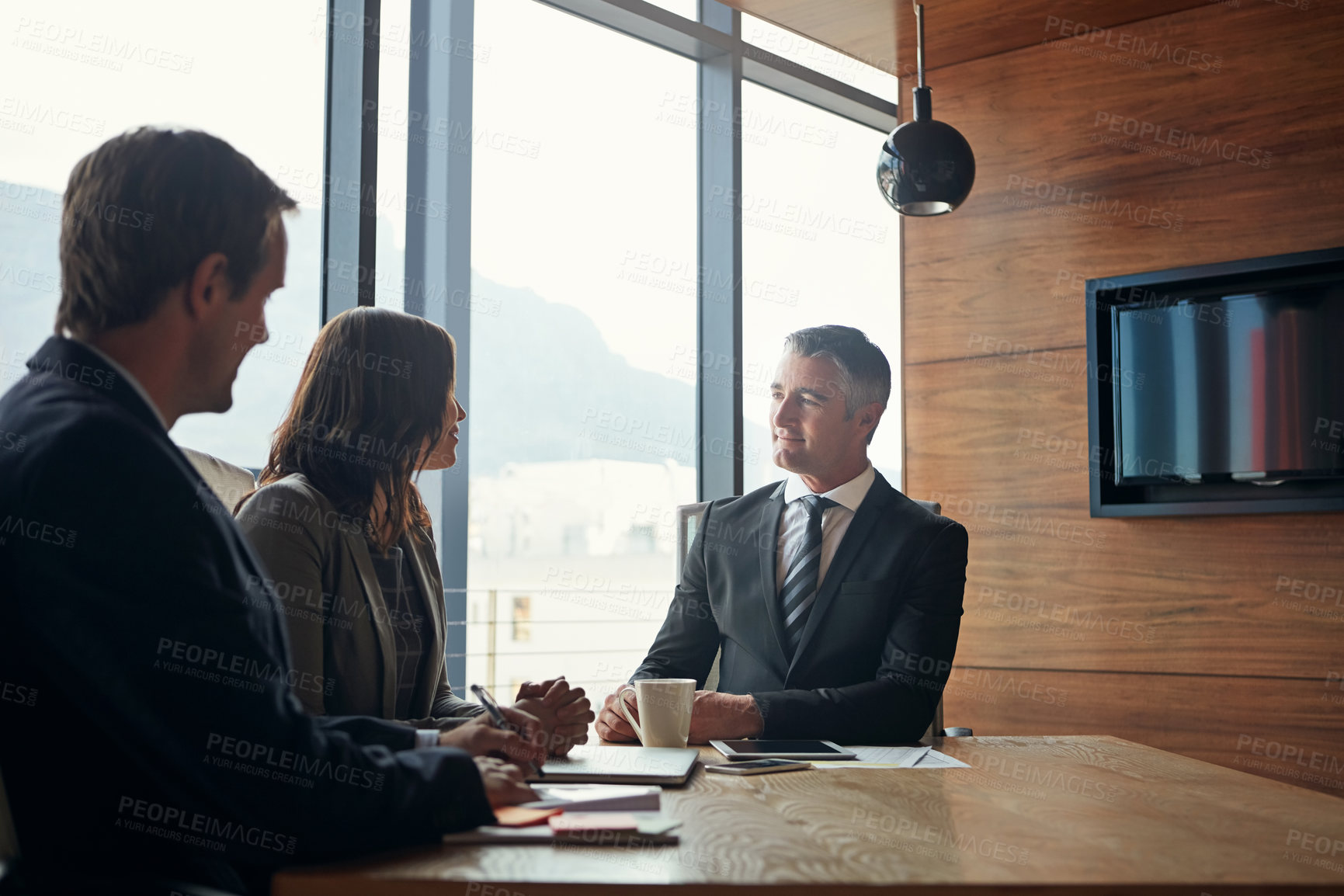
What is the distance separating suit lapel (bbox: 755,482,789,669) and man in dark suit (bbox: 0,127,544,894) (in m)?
1.16

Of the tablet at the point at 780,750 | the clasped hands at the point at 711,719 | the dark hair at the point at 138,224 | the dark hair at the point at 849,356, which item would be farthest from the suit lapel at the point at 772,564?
the dark hair at the point at 138,224

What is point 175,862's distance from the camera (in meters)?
0.84

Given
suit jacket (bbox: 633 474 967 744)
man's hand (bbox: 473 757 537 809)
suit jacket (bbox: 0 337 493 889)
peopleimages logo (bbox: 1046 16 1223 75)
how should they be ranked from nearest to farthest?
suit jacket (bbox: 0 337 493 889) → man's hand (bbox: 473 757 537 809) → suit jacket (bbox: 633 474 967 744) → peopleimages logo (bbox: 1046 16 1223 75)

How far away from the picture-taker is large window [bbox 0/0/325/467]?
7.27 feet

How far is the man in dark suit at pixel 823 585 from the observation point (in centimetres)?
179

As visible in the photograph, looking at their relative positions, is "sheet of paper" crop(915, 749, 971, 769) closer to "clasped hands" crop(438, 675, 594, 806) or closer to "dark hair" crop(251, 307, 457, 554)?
"clasped hands" crop(438, 675, 594, 806)

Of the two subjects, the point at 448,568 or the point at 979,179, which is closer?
the point at 448,568

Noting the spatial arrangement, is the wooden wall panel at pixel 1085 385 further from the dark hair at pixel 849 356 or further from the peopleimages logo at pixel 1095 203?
the dark hair at pixel 849 356

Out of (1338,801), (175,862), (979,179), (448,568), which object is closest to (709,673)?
(448,568)

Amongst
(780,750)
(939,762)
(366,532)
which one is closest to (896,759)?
(939,762)

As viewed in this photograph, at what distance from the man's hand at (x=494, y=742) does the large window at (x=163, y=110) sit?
1.03 m

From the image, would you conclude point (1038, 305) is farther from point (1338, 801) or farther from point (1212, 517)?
point (1338, 801)

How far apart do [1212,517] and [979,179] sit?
1.40 metres

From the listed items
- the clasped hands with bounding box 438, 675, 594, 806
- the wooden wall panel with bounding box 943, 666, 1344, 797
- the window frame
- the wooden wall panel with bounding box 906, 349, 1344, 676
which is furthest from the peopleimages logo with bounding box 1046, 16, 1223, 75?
the clasped hands with bounding box 438, 675, 594, 806
